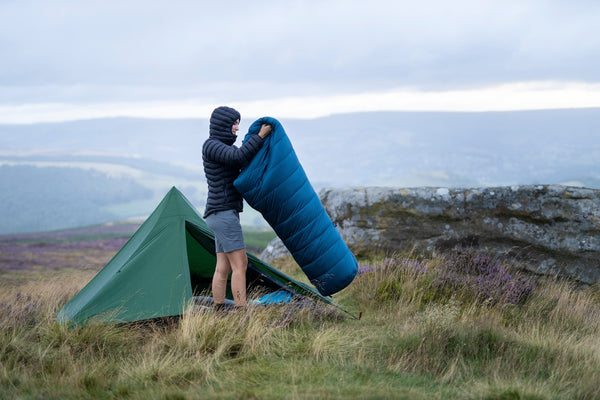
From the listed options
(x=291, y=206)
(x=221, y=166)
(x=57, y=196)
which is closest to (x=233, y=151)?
(x=221, y=166)

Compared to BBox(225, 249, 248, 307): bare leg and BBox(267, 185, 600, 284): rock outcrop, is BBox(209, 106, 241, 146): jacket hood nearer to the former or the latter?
BBox(225, 249, 248, 307): bare leg

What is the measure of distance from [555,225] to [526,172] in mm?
198220

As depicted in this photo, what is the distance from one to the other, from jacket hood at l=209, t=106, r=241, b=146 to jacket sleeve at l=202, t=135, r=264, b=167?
121 millimetres

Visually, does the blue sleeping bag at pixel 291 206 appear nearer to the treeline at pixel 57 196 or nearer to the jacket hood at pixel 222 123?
the jacket hood at pixel 222 123

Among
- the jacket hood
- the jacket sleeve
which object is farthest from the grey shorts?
the jacket hood

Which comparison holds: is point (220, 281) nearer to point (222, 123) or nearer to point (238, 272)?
point (238, 272)

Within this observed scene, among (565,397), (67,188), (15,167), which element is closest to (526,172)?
(67,188)

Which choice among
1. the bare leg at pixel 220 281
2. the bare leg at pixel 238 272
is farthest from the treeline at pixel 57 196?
the bare leg at pixel 238 272

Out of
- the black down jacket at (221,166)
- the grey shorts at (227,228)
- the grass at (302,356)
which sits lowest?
the grass at (302,356)

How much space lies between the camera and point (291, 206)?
493 centimetres

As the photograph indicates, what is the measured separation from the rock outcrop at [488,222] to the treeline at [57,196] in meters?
145

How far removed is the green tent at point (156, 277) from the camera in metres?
5.16

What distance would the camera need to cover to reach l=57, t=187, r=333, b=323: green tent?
16.9 feet

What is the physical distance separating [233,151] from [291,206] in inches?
31.4
